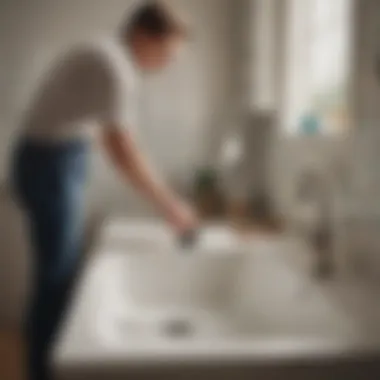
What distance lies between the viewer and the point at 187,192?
3.03 metres

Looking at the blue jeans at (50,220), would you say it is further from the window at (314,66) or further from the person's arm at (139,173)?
the window at (314,66)

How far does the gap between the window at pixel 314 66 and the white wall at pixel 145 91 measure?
37 cm

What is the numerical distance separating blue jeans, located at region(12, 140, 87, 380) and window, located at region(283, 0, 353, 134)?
2.31ft

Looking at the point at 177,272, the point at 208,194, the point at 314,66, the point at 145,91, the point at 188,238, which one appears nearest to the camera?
the point at 177,272

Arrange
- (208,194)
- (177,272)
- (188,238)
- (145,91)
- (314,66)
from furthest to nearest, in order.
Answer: (145,91) < (208,194) < (314,66) < (188,238) < (177,272)

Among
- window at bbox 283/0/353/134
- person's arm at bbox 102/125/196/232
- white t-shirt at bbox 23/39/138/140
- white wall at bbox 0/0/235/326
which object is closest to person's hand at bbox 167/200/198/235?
person's arm at bbox 102/125/196/232

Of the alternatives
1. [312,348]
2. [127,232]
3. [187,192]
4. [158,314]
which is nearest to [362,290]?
[312,348]

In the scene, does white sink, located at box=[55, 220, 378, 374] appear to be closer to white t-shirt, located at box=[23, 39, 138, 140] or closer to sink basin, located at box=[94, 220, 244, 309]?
sink basin, located at box=[94, 220, 244, 309]

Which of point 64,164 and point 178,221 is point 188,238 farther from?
point 64,164

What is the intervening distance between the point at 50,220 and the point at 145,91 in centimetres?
110

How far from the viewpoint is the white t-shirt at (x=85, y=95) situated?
187 centimetres

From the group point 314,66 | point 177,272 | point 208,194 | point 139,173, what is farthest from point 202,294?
point 314,66

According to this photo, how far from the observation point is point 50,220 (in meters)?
2.05

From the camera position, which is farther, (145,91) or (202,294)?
(145,91)
